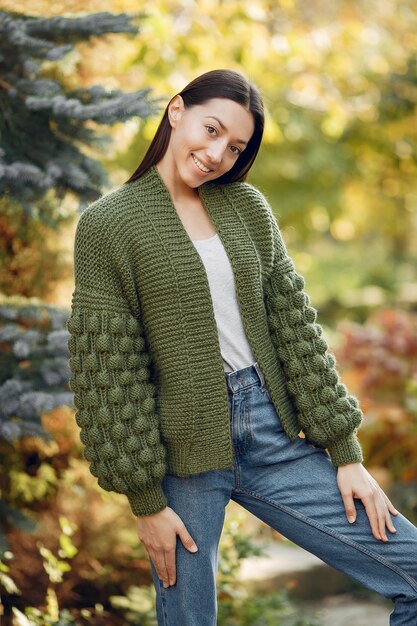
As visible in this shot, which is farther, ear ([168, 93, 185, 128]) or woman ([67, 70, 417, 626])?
ear ([168, 93, 185, 128])

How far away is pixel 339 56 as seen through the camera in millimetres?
5074

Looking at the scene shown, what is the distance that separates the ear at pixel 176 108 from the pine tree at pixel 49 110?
69 centimetres

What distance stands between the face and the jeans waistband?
0.49m

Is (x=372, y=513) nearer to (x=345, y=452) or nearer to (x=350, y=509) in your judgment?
(x=350, y=509)

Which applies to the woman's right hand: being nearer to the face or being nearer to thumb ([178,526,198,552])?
thumb ([178,526,198,552])

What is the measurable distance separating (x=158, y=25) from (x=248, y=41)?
82 centimetres

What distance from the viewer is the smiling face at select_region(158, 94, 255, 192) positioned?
77.5 inches

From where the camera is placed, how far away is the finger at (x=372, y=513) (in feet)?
6.37

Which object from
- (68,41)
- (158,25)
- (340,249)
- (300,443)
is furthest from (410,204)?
(300,443)

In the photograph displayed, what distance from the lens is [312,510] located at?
78.0 inches

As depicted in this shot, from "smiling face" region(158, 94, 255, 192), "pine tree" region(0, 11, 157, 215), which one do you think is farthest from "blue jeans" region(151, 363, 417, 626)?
"pine tree" region(0, 11, 157, 215)

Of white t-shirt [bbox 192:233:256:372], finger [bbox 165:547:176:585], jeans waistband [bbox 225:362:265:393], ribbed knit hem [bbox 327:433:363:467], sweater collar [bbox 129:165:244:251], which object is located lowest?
finger [bbox 165:547:176:585]

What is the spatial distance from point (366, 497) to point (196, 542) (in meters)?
0.44

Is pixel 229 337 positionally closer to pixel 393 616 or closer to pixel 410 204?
pixel 393 616
